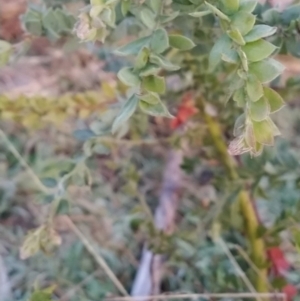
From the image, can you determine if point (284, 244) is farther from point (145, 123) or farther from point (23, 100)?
point (23, 100)

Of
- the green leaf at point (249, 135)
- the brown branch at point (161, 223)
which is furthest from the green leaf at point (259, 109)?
the brown branch at point (161, 223)

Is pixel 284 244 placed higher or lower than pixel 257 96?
lower

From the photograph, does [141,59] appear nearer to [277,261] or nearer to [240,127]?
[240,127]

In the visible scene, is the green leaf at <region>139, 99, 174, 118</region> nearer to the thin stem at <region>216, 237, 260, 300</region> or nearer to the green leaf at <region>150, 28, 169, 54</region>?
the green leaf at <region>150, 28, 169, 54</region>

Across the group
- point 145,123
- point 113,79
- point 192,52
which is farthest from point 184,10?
point 113,79

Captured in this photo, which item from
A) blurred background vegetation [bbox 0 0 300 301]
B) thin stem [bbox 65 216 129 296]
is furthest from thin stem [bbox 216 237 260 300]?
thin stem [bbox 65 216 129 296]

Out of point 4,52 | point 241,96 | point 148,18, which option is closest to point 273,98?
point 241,96
